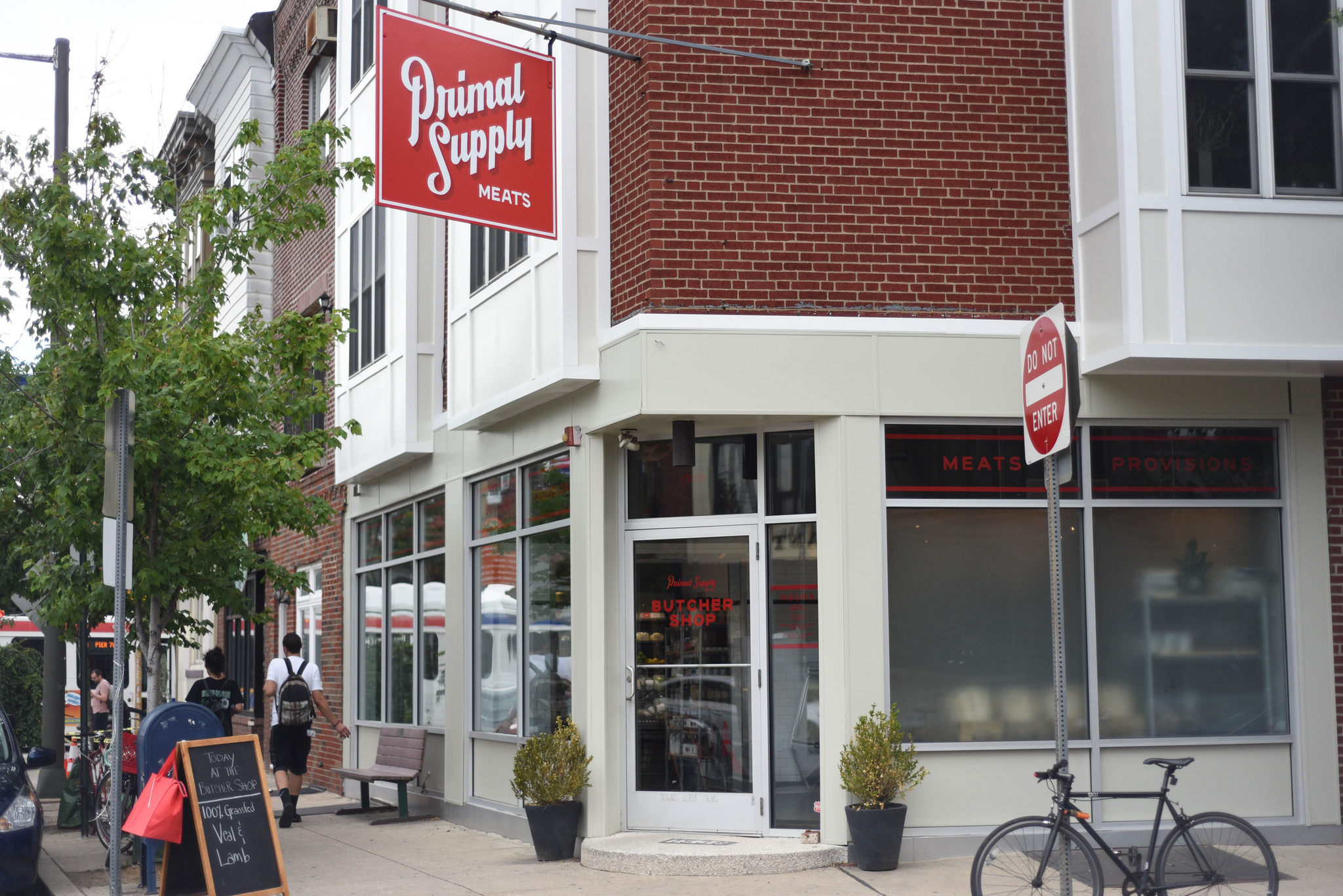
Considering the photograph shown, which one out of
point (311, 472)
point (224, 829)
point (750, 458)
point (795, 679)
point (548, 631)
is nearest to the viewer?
point (224, 829)

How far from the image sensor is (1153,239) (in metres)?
10.1

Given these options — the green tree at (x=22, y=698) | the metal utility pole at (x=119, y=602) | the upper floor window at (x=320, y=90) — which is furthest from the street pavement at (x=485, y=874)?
the green tree at (x=22, y=698)

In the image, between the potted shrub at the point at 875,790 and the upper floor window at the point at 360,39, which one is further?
the upper floor window at the point at 360,39

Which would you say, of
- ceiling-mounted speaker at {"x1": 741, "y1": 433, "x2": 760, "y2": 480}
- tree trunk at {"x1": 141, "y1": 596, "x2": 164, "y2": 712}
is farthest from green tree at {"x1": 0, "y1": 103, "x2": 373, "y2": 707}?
ceiling-mounted speaker at {"x1": 741, "y1": 433, "x2": 760, "y2": 480}

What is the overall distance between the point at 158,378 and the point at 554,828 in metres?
4.67

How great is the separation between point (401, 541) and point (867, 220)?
796cm

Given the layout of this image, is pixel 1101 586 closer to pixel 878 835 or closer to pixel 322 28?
pixel 878 835

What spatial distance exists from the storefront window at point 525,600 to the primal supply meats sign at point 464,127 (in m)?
2.38

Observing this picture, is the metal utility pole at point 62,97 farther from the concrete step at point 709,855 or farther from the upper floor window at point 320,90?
the concrete step at point 709,855

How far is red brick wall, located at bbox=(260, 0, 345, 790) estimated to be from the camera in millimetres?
18719

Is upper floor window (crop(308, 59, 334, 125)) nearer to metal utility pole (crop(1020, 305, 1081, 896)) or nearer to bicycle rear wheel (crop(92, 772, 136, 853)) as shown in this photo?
bicycle rear wheel (crop(92, 772, 136, 853))

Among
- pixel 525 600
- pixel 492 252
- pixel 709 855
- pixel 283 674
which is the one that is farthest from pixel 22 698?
pixel 709 855

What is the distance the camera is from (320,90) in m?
21.0

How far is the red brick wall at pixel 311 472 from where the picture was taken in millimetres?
18719
